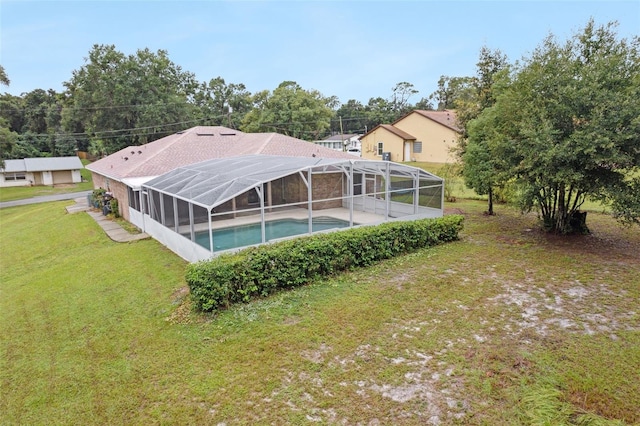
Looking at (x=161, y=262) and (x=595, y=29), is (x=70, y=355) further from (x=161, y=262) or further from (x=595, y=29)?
(x=595, y=29)

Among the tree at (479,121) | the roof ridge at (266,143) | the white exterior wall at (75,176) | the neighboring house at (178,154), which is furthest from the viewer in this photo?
the white exterior wall at (75,176)

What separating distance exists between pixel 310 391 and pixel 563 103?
29.3ft

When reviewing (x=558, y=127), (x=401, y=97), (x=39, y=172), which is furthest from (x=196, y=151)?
(x=401, y=97)

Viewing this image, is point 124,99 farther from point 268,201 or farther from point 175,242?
point 175,242

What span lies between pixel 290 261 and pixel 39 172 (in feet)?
125

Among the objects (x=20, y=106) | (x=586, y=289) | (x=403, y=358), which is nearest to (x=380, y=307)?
(x=403, y=358)

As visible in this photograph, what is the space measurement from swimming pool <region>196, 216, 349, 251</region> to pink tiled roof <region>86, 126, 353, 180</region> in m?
7.21

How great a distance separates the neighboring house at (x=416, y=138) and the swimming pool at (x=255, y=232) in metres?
19.7

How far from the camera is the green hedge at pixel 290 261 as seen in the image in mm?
6926

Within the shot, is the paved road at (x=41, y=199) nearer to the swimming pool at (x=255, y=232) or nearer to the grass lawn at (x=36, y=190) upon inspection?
→ the grass lawn at (x=36, y=190)

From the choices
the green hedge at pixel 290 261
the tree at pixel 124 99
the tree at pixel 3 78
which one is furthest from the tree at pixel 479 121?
the tree at pixel 3 78

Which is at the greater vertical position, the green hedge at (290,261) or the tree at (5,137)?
the tree at (5,137)

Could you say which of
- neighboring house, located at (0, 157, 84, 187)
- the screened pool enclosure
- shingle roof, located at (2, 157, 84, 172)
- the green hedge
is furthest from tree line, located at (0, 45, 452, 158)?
the green hedge

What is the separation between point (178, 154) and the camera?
1823 centimetres
